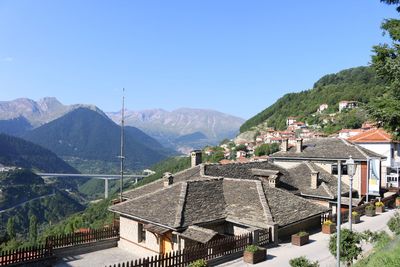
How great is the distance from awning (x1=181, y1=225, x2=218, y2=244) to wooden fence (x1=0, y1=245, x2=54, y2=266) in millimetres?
7988

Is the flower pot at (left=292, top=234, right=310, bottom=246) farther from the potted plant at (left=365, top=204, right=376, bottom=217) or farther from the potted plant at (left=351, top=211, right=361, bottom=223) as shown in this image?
the potted plant at (left=365, top=204, right=376, bottom=217)

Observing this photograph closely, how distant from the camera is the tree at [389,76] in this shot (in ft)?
55.8

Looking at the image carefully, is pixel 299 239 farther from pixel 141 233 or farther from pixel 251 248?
pixel 141 233

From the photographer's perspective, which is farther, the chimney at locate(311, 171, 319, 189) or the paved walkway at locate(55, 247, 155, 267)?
the chimney at locate(311, 171, 319, 189)

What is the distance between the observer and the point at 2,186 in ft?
562

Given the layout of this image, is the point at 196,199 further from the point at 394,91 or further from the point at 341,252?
the point at 394,91

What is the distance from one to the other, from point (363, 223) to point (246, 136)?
556 feet

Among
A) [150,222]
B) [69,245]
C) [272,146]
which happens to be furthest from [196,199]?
[272,146]

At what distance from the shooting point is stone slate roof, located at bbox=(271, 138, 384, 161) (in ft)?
118

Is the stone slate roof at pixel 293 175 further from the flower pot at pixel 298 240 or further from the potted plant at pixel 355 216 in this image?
Result: the flower pot at pixel 298 240

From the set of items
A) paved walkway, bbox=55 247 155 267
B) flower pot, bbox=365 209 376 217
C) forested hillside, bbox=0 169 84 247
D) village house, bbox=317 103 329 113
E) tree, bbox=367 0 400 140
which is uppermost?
village house, bbox=317 103 329 113

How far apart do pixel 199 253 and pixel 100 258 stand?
749 centimetres

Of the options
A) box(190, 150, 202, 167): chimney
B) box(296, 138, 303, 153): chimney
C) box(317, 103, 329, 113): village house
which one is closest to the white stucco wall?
box(190, 150, 202, 167): chimney

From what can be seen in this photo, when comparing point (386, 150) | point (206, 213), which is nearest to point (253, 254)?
point (206, 213)
